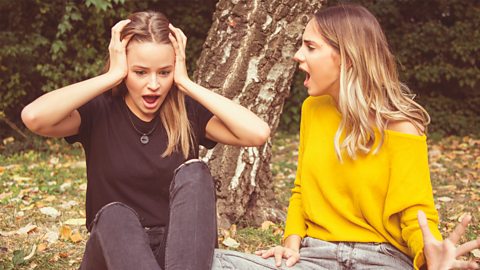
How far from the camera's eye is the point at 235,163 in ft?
12.7

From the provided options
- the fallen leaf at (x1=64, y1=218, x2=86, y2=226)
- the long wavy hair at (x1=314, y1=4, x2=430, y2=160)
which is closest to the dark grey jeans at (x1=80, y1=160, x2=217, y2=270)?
the long wavy hair at (x1=314, y1=4, x2=430, y2=160)

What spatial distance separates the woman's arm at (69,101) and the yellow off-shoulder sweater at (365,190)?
0.82m

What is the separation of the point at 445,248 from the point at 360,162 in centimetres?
49

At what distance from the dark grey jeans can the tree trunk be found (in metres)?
1.32

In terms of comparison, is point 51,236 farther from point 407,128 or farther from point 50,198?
point 407,128

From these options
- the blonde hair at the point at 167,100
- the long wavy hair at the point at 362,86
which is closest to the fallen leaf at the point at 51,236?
the blonde hair at the point at 167,100

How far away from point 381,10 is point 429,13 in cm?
79

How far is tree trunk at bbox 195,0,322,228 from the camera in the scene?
3799mm

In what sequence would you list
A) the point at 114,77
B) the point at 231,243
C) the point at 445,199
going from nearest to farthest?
the point at 114,77 → the point at 231,243 → the point at 445,199

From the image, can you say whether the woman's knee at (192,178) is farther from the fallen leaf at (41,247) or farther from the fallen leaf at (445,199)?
the fallen leaf at (445,199)

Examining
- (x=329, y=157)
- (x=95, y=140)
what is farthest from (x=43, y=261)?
(x=329, y=157)

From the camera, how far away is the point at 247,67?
150 inches

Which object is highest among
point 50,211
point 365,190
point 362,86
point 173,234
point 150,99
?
point 362,86

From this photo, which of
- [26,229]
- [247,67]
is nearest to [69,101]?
[247,67]
